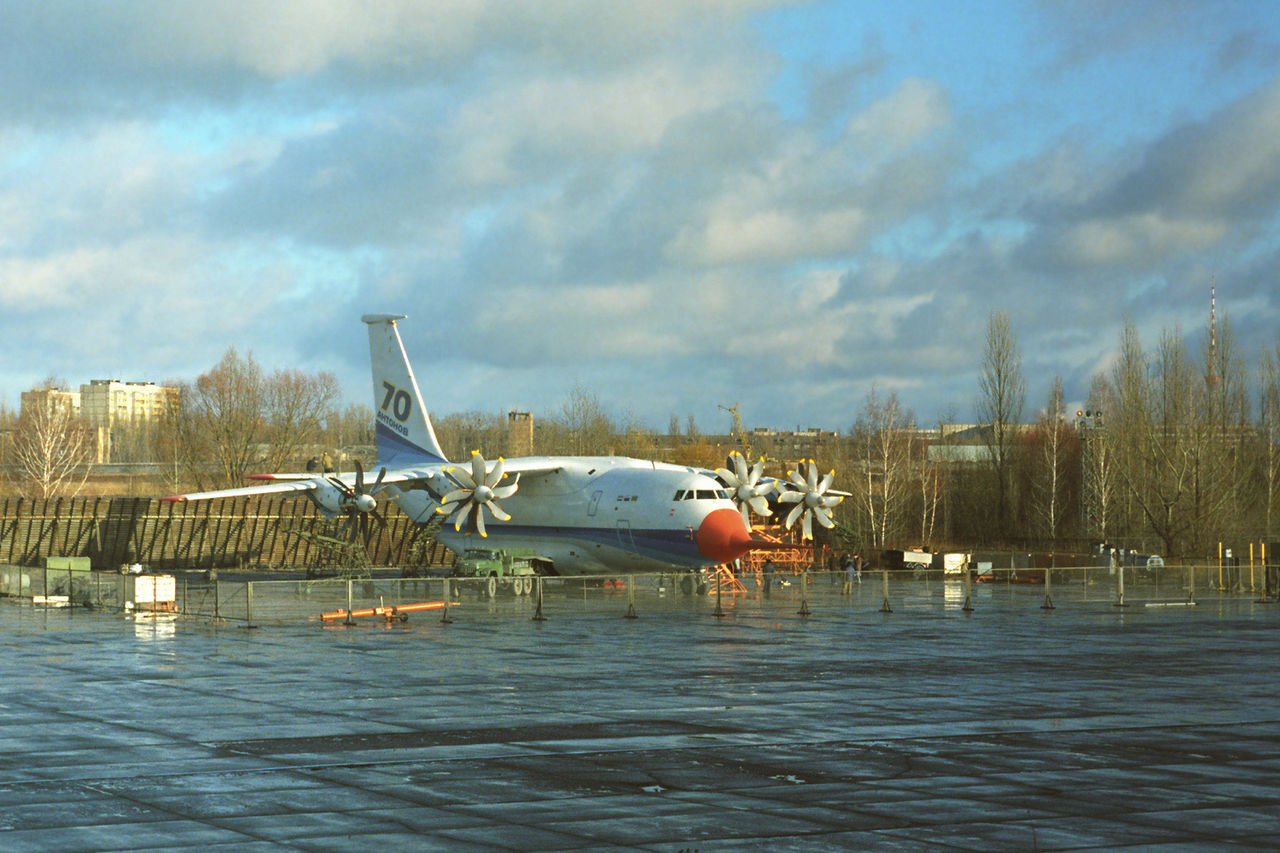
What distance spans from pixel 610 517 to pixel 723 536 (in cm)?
519

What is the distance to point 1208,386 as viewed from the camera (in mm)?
69938

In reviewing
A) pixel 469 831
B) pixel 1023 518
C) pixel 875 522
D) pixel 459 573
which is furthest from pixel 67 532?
pixel 469 831

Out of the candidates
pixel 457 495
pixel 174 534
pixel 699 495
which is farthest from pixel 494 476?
pixel 174 534

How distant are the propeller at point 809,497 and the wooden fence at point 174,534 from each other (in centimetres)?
2682

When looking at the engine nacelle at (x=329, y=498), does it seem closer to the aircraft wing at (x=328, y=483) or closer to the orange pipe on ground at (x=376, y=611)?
the aircraft wing at (x=328, y=483)

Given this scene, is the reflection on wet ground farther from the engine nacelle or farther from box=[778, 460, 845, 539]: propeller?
the engine nacelle

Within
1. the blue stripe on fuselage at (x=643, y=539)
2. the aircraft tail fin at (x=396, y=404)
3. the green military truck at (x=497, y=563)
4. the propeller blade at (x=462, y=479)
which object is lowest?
the green military truck at (x=497, y=563)

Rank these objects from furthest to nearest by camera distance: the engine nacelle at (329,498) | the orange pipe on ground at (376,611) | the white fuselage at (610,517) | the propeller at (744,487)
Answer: the engine nacelle at (329,498)
the propeller at (744,487)
the white fuselage at (610,517)
the orange pipe on ground at (376,611)

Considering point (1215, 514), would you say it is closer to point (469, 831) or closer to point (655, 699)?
point (655, 699)

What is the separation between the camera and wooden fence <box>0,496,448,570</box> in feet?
232

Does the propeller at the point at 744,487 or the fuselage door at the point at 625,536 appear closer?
the fuselage door at the point at 625,536

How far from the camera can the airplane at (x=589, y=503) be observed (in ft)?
136

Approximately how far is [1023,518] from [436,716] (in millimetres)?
74879

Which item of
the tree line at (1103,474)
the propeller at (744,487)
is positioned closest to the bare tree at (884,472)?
the tree line at (1103,474)
